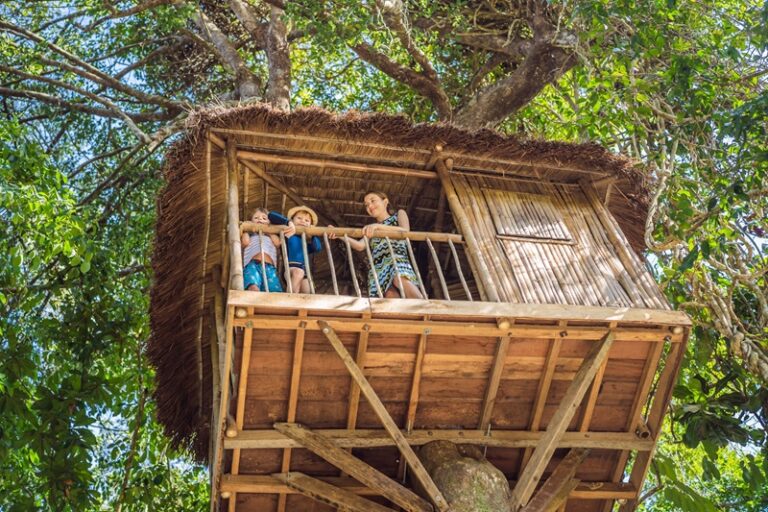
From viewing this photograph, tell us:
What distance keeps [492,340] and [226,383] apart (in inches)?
72.1

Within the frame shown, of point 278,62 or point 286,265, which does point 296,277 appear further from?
Result: point 278,62

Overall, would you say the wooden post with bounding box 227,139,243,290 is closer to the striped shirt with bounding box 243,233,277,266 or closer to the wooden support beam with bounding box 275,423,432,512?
the striped shirt with bounding box 243,233,277,266

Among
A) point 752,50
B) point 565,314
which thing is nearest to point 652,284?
point 565,314

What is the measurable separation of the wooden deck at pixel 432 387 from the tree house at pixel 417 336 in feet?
0.05

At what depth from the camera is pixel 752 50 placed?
7461 mm

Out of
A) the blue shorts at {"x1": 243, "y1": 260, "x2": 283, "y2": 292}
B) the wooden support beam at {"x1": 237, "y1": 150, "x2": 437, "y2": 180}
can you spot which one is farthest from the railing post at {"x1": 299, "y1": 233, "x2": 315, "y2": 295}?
the wooden support beam at {"x1": 237, "y1": 150, "x2": 437, "y2": 180}

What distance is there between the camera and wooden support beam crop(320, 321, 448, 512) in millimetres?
5289

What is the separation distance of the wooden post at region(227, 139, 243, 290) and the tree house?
0.06 feet

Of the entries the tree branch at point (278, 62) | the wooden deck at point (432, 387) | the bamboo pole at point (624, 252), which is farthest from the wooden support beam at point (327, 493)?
the tree branch at point (278, 62)

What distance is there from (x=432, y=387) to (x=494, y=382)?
1.42ft

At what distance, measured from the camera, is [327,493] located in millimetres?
5684

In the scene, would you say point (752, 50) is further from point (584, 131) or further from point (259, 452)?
point (259, 452)

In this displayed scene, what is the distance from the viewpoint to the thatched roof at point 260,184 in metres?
6.22

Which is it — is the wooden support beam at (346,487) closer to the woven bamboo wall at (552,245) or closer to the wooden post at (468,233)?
the woven bamboo wall at (552,245)
